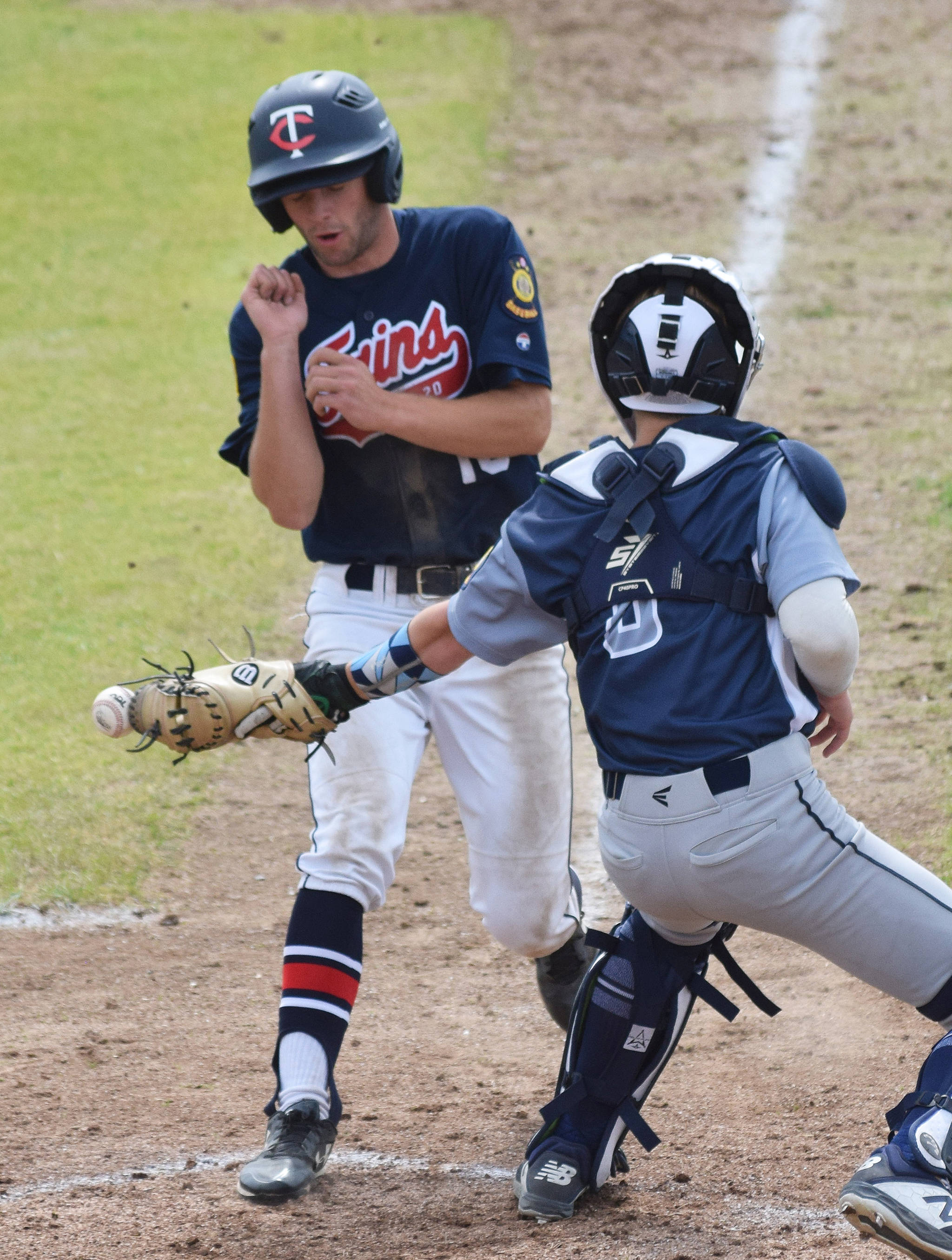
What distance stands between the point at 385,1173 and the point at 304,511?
1643 millimetres

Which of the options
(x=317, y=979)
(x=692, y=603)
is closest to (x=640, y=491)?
(x=692, y=603)

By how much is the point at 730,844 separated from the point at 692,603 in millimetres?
465

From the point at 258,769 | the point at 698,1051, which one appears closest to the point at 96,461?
the point at 258,769

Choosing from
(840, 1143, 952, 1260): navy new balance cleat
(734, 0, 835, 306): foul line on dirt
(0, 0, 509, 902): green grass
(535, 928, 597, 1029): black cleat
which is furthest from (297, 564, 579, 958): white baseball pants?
(734, 0, 835, 306): foul line on dirt

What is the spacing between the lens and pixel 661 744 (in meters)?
2.92

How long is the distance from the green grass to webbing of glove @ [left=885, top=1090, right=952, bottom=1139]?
10.4 feet

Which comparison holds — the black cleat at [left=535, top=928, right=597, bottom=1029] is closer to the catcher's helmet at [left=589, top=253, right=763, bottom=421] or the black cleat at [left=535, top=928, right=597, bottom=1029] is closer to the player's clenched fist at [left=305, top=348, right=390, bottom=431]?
the player's clenched fist at [left=305, top=348, right=390, bottom=431]

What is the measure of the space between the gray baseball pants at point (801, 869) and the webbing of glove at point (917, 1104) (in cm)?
19

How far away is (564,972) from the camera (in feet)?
13.4

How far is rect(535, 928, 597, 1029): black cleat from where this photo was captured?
4086 mm

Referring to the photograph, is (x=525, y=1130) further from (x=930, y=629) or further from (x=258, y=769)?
Result: (x=930, y=629)

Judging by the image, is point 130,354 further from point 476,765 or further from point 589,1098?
point 589,1098

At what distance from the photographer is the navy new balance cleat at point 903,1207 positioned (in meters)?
2.57

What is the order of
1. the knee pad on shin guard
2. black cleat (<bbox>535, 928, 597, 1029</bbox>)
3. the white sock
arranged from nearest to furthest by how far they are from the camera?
the knee pad on shin guard < the white sock < black cleat (<bbox>535, 928, 597, 1029</bbox>)
